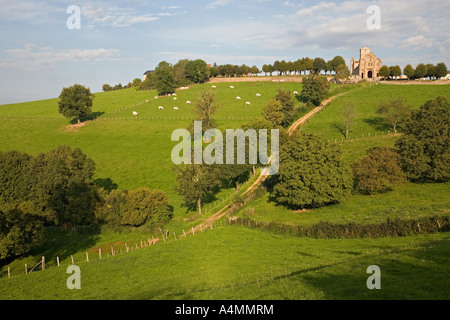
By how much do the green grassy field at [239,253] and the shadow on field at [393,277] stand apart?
0.05m

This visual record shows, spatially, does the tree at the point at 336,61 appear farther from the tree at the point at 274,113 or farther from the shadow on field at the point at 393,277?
the shadow on field at the point at 393,277

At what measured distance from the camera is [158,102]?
5207 inches

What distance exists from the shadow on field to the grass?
5 centimetres

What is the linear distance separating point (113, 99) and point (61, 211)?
101472 millimetres

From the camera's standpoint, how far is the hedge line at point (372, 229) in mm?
31359

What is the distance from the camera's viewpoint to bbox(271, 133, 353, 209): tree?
4634cm

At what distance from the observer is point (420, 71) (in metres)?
129

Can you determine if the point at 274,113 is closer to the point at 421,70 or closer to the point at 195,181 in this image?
the point at 195,181

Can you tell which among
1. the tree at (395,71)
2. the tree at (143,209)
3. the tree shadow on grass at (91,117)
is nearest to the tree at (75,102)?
the tree shadow on grass at (91,117)

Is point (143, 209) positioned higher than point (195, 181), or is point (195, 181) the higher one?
point (195, 181)

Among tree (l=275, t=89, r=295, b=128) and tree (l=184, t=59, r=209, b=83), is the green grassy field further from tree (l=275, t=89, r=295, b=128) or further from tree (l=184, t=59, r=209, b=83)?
tree (l=184, t=59, r=209, b=83)

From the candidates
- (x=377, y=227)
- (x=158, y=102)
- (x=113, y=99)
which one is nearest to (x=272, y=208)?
(x=377, y=227)

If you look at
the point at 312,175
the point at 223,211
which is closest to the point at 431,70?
the point at 312,175

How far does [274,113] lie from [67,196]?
57691 millimetres
